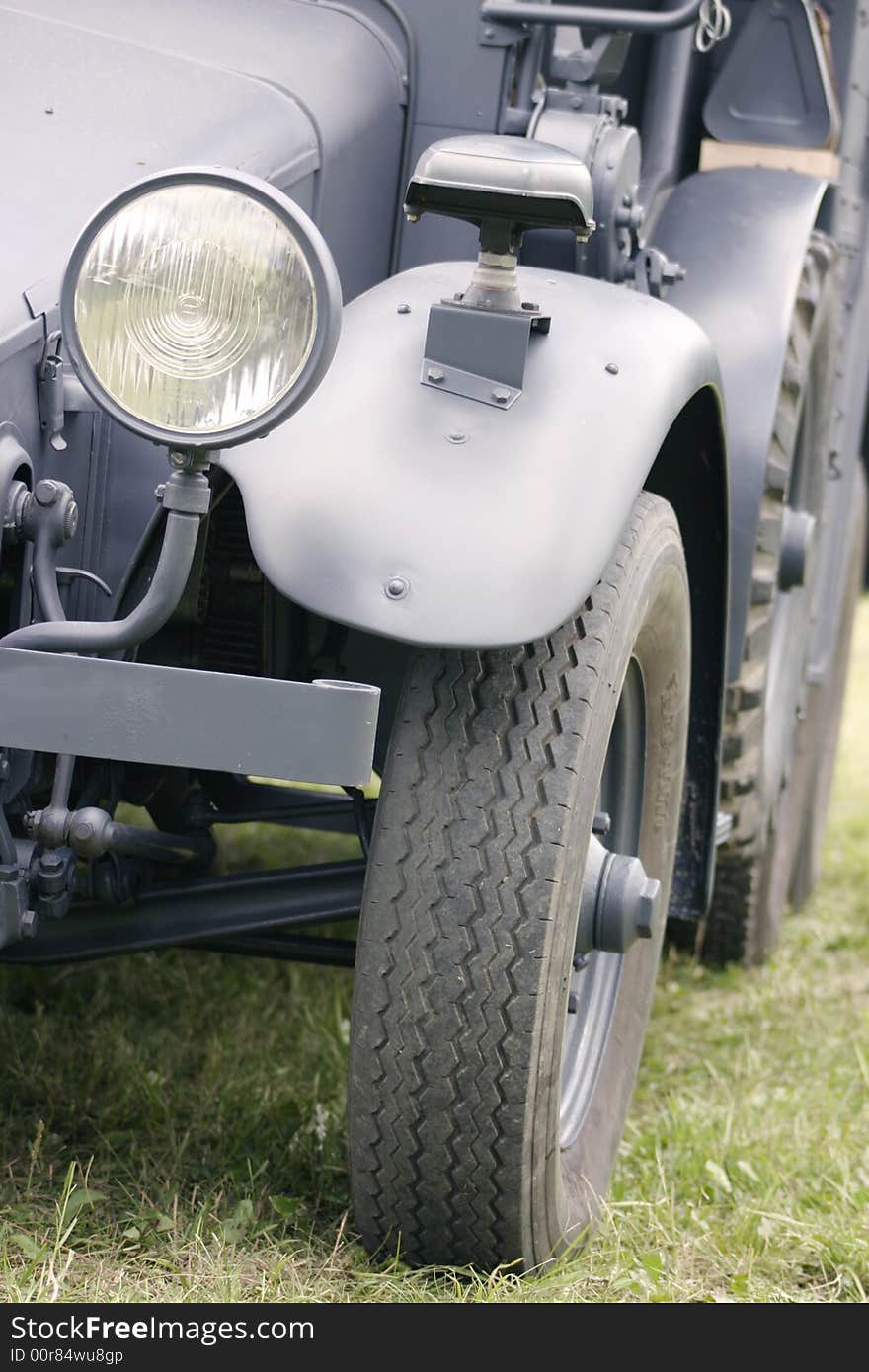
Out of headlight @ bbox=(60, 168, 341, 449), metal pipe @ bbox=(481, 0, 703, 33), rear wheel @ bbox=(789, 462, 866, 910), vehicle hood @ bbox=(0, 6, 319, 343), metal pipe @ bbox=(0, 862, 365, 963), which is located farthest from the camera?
rear wheel @ bbox=(789, 462, 866, 910)

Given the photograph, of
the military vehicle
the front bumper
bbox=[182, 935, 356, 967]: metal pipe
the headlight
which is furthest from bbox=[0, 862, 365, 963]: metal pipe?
the headlight

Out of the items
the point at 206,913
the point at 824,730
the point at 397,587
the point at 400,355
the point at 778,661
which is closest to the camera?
the point at 397,587

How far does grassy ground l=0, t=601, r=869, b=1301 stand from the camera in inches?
88.8

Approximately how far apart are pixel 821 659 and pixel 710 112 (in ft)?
4.42

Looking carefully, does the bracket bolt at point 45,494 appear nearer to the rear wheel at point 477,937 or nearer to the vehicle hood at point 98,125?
the vehicle hood at point 98,125

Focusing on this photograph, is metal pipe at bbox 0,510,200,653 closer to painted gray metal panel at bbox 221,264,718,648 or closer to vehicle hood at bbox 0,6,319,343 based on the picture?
painted gray metal panel at bbox 221,264,718,648

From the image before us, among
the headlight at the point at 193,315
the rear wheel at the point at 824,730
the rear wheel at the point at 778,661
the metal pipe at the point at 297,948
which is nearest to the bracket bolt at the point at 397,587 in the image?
the headlight at the point at 193,315

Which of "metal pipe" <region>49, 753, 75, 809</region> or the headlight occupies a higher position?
the headlight

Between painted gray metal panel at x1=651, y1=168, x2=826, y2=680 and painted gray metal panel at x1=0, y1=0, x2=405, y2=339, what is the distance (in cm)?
67

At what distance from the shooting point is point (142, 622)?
6.08ft

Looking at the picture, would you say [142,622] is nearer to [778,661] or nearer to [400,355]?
[400,355]

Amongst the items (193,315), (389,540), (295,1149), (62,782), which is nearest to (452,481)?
(389,540)

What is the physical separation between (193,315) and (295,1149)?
4.36ft

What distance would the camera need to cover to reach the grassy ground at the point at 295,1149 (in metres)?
2.26
